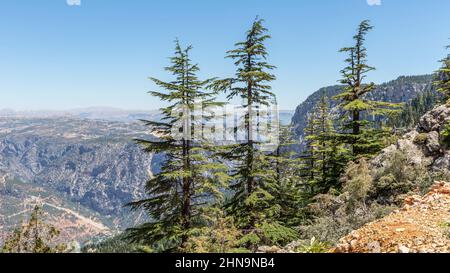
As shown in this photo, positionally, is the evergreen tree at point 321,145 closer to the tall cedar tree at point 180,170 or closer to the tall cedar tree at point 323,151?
the tall cedar tree at point 323,151

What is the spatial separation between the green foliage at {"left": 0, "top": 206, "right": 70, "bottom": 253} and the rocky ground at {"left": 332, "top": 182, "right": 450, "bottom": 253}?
1014cm

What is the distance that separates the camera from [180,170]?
48.7 feet

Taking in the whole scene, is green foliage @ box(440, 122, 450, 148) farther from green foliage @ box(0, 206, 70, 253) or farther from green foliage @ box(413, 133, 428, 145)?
green foliage @ box(0, 206, 70, 253)

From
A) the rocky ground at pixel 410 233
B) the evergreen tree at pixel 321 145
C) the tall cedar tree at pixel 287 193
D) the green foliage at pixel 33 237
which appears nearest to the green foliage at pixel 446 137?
the rocky ground at pixel 410 233

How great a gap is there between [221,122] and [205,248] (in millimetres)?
6614

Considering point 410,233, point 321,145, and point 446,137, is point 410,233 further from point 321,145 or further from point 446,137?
point 321,145
